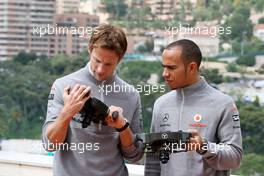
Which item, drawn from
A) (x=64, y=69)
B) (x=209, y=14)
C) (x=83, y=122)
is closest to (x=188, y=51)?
(x=83, y=122)

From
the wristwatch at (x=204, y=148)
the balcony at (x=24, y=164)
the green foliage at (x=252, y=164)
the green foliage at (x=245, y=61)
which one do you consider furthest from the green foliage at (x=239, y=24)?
the wristwatch at (x=204, y=148)

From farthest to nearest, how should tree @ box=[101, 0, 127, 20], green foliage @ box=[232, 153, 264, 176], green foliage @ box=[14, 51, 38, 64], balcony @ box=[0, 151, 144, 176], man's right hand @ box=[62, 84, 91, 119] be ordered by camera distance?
1. green foliage @ box=[14, 51, 38, 64]
2. tree @ box=[101, 0, 127, 20]
3. balcony @ box=[0, 151, 144, 176]
4. green foliage @ box=[232, 153, 264, 176]
5. man's right hand @ box=[62, 84, 91, 119]

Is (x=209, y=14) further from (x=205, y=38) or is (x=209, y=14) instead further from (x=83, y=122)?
(x=83, y=122)

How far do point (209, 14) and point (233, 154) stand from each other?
1416mm

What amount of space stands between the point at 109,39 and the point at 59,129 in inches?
11.1

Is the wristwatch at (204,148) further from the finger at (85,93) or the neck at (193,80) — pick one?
the finger at (85,93)

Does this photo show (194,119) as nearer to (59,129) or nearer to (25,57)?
(59,129)

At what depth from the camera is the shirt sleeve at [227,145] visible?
1650mm

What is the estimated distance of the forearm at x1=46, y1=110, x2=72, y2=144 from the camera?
1.62 m

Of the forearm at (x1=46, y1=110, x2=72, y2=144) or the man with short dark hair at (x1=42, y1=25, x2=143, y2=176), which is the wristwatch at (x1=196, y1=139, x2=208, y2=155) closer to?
the man with short dark hair at (x1=42, y1=25, x2=143, y2=176)

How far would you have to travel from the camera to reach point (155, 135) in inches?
66.6

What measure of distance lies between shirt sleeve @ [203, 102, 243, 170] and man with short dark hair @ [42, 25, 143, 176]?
24 cm

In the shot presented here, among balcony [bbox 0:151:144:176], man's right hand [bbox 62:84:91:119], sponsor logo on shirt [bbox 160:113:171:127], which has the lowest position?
balcony [bbox 0:151:144:176]

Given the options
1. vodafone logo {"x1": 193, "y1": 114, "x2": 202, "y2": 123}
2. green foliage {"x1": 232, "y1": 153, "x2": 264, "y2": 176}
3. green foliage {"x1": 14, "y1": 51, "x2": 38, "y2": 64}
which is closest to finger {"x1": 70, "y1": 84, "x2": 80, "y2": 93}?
vodafone logo {"x1": 193, "y1": 114, "x2": 202, "y2": 123}
